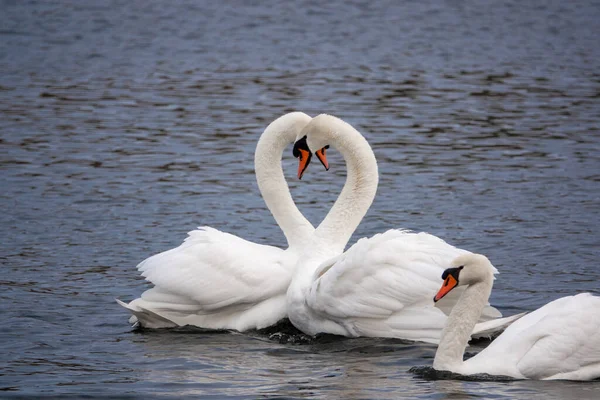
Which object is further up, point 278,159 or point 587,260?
point 278,159

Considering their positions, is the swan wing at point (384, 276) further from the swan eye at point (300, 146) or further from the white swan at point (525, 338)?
the swan eye at point (300, 146)

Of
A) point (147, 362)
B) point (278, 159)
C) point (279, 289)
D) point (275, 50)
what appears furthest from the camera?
point (275, 50)

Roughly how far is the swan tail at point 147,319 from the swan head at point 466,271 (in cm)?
247

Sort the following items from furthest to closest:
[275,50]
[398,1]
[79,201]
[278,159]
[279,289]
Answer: [398,1] < [275,50] < [79,201] < [278,159] < [279,289]

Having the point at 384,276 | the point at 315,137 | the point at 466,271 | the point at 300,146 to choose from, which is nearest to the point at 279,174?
the point at 300,146

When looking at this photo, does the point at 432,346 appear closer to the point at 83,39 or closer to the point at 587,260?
the point at 587,260

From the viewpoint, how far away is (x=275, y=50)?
81.2 feet

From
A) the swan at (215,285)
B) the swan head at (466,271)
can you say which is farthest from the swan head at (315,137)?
the swan head at (466,271)

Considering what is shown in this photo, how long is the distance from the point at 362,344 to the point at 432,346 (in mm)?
489

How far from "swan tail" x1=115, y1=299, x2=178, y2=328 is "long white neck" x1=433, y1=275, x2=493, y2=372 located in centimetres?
236

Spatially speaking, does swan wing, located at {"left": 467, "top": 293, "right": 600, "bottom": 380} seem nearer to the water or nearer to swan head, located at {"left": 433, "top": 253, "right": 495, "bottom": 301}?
the water

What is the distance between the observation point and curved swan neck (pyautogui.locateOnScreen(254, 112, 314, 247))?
9.70 metres

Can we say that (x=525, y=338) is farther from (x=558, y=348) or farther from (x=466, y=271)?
(x=466, y=271)

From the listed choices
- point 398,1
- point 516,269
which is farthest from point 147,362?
point 398,1
